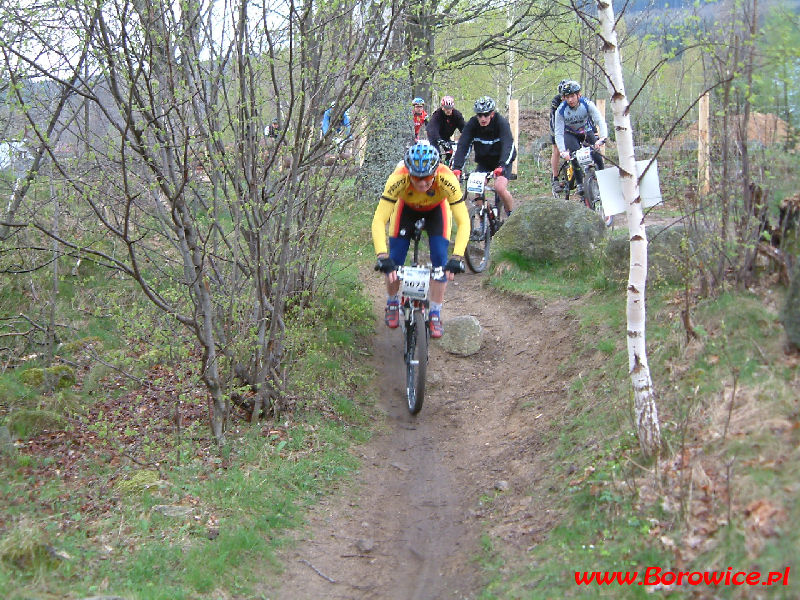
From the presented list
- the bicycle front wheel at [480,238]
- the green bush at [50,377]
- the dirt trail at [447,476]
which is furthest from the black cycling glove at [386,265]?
the green bush at [50,377]

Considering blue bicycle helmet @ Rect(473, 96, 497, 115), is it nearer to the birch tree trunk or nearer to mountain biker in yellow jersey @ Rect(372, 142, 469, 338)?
mountain biker in yellow jersey @ Rect(372, 142, 469, 338)

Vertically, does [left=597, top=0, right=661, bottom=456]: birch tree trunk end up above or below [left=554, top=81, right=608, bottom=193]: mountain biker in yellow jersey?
below

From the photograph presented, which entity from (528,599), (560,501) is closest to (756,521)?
(528,599)

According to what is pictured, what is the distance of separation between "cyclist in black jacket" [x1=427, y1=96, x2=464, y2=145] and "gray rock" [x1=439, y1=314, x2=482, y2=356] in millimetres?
4148

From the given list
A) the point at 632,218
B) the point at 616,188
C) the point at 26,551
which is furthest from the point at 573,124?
the point at 26,551

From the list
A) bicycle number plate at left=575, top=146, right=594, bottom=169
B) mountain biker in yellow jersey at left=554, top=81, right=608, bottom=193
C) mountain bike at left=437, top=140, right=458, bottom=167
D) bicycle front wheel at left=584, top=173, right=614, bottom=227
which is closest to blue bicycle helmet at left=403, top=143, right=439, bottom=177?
bicycle number plate at left=575, top=146, right=594, bottom=169

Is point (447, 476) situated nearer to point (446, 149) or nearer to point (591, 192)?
point (591, 192)

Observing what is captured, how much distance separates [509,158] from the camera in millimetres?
10000

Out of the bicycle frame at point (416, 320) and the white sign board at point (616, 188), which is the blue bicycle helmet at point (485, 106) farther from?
the white sign board at point (616, 188)

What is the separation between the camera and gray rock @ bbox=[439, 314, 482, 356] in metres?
8.50

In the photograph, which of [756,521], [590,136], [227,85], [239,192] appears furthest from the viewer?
[590,136]

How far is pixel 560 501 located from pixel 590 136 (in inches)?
295

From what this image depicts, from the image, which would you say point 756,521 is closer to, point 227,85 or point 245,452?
point 245,452

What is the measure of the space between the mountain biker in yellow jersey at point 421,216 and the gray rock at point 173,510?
2.80 metres
